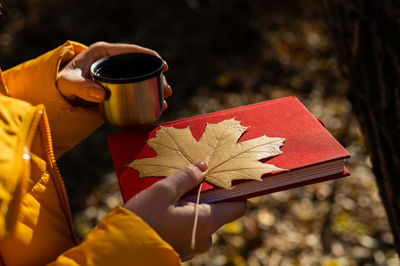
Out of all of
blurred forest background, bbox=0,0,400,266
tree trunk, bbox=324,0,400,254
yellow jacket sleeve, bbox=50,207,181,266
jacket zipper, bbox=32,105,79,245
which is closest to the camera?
yellow jacket sleeve, bbox=50,207,181,266

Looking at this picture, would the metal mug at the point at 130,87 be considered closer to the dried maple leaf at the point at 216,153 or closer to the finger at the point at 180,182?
the dried maple leaf at the point at 216,153

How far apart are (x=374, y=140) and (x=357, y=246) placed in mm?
855

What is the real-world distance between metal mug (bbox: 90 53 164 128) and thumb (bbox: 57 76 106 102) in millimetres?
18

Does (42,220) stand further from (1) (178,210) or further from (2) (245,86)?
(2) (245,86)

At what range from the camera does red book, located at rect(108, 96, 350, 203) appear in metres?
0.93

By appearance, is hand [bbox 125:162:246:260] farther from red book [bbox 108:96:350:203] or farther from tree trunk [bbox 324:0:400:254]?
tree trunk [bbox 324:0:400:254]

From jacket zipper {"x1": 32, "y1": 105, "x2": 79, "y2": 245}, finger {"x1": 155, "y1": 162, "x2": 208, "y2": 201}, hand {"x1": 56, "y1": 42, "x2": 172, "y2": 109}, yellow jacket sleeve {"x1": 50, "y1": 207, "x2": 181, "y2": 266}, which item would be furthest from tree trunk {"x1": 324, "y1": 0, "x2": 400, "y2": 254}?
jacket zipper {"x1": 32, "y1": 105, "x2": 79, "y2": 245}

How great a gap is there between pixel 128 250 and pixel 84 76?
0.63 meters

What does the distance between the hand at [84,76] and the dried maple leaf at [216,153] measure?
198 mm

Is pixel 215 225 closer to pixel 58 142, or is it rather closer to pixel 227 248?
pixel 58 142

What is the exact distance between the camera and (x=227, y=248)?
6.81 ft

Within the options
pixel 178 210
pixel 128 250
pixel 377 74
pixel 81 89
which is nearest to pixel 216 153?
pixel 178 210

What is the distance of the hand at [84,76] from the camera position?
3.60 feet

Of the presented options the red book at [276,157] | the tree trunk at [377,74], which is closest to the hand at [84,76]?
the red book at [276,157]
